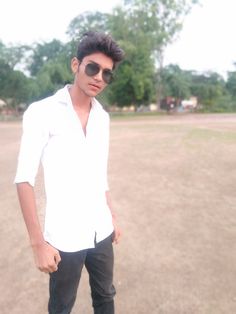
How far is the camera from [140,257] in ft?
11.3

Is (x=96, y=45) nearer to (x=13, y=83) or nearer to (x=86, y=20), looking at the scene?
(x=13, y=83)

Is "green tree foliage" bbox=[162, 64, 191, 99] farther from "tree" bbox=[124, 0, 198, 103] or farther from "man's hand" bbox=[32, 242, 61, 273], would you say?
"man's hand" bbox=[32, 242, 61, 273]

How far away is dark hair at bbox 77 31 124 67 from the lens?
5.57ft

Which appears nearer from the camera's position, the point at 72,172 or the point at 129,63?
the point at 72,172

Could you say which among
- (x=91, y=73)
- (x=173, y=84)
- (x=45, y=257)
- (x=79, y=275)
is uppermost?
(x=173, y=84)

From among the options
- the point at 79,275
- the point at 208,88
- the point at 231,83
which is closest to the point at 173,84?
the point at 208,88

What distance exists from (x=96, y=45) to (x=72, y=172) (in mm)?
613

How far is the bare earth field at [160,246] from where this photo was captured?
2699 mm

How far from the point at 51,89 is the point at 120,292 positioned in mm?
32389

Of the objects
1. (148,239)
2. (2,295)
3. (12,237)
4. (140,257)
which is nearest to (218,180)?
(148,239)

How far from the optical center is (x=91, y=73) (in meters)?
1.74

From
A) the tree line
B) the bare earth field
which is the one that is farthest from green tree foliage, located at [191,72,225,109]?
the bare earth field

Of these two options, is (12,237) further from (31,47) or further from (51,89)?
(31,47)

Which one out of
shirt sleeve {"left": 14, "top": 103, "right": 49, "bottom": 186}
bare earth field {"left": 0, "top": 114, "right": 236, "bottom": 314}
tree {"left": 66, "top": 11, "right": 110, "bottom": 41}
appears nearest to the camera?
shirt sleeve {"left": 14, "top": 103, "right": 49, "bottom": 186}
